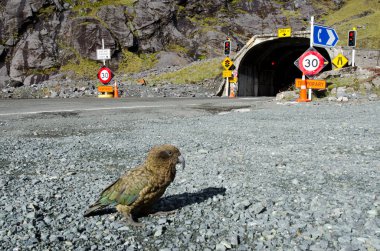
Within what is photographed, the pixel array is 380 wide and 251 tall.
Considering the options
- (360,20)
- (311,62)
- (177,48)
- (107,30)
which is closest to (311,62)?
(311,62)

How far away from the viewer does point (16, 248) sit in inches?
114

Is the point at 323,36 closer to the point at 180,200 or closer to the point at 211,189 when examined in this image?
the point at 211,189

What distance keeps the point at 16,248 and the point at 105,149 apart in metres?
4.05

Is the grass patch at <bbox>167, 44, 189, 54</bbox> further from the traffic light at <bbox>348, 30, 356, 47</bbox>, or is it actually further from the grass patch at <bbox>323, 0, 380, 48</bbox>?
the traffic light at <bbox>348, 30, 356, 47</bbox>

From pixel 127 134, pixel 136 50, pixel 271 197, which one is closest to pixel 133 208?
pixel 271 197

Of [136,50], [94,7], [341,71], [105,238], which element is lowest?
[105,238]

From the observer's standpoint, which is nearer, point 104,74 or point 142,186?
A: point 142,186

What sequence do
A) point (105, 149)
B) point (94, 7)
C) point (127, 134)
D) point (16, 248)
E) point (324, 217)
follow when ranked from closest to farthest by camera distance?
point (16, 248) → point (324, 217) → point (105, 149) → point (127, 134) → point (94, 7)

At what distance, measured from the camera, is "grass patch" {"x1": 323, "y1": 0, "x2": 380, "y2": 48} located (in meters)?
46.9

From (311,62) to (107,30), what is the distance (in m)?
42.1

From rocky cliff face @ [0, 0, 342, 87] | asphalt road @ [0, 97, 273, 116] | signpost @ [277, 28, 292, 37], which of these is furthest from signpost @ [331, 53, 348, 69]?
rocky cliff face @ [0, 0, 342, 87]

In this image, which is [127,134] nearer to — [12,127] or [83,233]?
[12,127]

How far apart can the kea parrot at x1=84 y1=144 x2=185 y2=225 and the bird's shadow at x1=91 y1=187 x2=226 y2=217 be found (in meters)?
0.29

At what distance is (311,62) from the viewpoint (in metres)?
14.9
